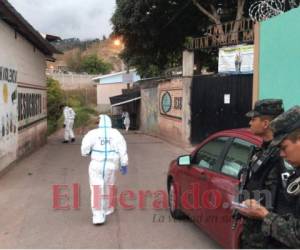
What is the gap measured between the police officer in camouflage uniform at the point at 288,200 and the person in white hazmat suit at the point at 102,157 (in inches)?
175

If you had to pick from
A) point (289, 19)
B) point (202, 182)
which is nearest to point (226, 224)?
point (202, 182)

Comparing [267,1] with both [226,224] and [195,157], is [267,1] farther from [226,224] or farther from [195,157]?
[226,224]

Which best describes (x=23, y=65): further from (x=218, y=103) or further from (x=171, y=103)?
(x=171, y=103)

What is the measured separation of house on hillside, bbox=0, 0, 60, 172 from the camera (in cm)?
→ 1151

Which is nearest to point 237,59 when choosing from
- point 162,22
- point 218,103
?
point 218,103

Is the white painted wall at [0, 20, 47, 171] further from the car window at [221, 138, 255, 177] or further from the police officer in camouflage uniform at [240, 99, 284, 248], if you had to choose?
the police officer in camouflage uniform at [240, 99, 284, 248]

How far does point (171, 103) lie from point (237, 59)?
458 centimetres

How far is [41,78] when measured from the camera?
19.3 meters

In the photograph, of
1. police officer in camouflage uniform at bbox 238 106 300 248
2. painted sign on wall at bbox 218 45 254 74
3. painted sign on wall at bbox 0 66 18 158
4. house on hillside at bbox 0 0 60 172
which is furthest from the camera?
painted sign on wall at bbox 218 45 254 74

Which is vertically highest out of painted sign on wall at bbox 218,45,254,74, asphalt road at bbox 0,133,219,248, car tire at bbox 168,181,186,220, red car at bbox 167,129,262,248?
painted sign on wall at bbox 218,45,254,74

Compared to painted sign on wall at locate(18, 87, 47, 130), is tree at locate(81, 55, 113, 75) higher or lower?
higher

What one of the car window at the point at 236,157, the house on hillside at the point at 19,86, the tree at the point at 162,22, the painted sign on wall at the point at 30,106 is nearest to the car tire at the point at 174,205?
the car window at the point at 236,157

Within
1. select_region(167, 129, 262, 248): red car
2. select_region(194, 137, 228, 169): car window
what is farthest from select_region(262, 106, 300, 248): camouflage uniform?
select_region(194, 137, 228, 169): car window

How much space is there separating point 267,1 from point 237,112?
5508 millimetres
